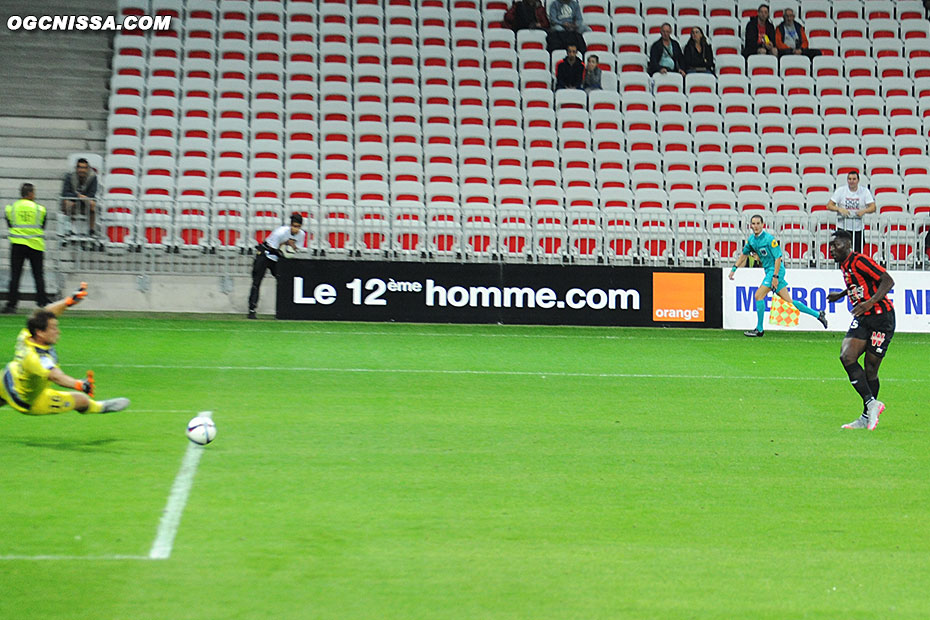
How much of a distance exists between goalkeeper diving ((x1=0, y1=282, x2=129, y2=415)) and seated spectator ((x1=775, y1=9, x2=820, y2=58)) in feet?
75.7

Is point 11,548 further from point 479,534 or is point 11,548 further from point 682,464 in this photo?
point 682,464

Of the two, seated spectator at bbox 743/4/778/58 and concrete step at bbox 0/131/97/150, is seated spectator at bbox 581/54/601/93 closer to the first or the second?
seated spectator at bbox 743/4/778/58

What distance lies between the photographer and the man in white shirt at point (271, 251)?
66.9ft

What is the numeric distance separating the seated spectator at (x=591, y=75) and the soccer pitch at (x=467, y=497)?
43.0 feet

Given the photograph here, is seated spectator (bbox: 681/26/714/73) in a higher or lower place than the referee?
higher

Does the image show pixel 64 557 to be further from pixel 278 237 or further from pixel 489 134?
pixel 489 134

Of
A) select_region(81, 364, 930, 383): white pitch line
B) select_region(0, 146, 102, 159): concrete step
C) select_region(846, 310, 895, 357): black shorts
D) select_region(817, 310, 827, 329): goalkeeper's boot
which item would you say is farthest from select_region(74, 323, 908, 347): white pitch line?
select_region(846, 310, 895, 357): black shorts

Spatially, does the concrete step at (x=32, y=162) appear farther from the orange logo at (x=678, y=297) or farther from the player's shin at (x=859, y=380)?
the player's shin at (x=859, y=380)

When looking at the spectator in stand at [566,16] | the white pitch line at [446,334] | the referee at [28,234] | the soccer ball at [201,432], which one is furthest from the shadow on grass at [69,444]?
the spectator in stand at [566,16]

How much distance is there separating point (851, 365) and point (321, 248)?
490 inches

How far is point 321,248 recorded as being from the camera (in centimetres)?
2152

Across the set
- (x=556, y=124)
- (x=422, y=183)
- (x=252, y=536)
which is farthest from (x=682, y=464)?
(x=556, y=124)

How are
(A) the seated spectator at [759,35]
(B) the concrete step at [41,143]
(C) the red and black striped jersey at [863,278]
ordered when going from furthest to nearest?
(A) the seated spectator at [759,35] < (B) the concrete step at [41,143] < (C) the red and black striped jersey at [863,278]

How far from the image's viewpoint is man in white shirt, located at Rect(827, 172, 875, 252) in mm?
21641
